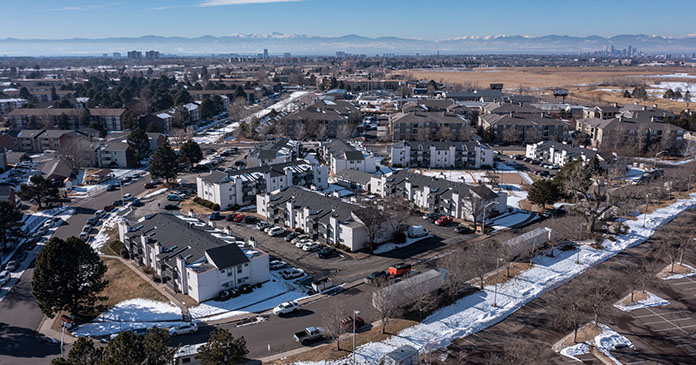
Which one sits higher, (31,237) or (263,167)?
(263,167)

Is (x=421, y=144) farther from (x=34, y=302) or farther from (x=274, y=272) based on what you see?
(x=34, y=302)

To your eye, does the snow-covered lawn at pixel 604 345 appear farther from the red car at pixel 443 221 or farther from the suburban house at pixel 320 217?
the red car at pixel 443 221

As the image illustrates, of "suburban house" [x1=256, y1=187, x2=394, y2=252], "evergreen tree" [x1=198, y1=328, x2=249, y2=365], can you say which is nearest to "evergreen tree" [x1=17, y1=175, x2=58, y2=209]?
"suburban house" [x1=256, y1=187, x2=394, y2=252]

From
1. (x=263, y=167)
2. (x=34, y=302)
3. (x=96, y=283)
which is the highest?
(x=263, y=167)

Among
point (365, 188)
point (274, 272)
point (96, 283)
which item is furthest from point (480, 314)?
point (365, 188)

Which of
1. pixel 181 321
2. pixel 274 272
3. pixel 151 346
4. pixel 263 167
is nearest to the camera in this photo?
pixel 151 346

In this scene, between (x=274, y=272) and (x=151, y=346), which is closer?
(x=151, y=346)

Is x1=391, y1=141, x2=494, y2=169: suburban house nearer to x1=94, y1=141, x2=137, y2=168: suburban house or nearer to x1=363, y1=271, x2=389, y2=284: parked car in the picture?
x1=363, y1=271, x2=389, y2=284: parked car
